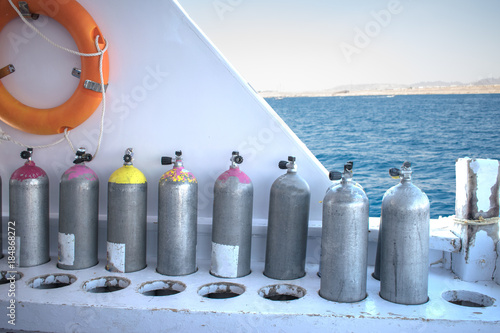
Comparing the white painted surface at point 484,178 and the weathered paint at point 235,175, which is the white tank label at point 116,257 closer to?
the weathered paint at point 235,175

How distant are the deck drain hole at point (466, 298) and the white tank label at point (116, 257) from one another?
1.23 m

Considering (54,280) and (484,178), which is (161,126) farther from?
(484,178)

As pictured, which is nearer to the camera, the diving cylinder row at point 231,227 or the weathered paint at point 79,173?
the diving cylinder row at point 231,227

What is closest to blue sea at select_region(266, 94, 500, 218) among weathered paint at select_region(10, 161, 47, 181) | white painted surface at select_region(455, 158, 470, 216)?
white painted surface at select_region(455, 158, 470, 216)

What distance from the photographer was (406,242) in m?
1.54

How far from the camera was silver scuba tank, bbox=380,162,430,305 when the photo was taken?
154cm

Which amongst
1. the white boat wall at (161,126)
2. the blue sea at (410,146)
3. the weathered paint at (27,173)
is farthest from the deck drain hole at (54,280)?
the blue sea at (410,146)

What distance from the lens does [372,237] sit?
190cm

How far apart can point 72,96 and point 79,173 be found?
1.17ft

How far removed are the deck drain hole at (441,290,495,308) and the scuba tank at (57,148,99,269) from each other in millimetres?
1402

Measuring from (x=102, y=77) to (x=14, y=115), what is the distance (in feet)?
1.43

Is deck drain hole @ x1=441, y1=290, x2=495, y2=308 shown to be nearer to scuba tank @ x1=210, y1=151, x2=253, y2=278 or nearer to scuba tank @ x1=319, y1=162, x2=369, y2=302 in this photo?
scuba tank @ x1=319, y1=162, x2=369, y2=302

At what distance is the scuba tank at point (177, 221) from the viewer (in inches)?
69.0

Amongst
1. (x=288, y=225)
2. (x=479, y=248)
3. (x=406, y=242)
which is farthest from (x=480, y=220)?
(x=288, y=225)
